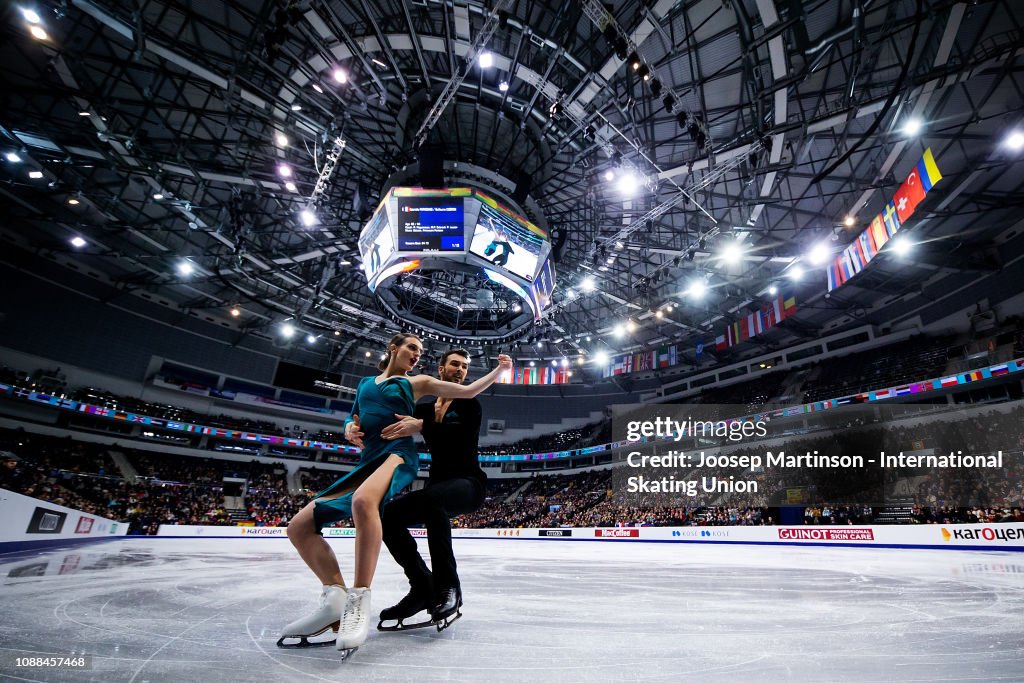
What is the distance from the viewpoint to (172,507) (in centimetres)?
2464

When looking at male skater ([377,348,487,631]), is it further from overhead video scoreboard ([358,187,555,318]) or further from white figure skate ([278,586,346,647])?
overhead video scoreboard ([358,187,555,318])

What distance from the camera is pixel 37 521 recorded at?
9.06 meters

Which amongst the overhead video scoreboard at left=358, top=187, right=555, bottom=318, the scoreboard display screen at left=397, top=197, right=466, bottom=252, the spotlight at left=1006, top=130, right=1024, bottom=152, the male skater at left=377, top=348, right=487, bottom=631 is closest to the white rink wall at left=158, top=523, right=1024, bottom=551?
the spotlight at left=1006, top=130, right=1024, bottom=152

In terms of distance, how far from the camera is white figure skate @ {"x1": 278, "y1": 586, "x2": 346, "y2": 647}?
2012 millimetres

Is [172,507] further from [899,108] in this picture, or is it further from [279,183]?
[899,108]

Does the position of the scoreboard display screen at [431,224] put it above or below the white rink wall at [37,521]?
above

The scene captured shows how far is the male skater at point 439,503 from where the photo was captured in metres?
2.50

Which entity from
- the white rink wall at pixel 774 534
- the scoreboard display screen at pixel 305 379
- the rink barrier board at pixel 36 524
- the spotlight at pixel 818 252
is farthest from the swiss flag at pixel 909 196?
the scoreboard display screen at pixel 305 379

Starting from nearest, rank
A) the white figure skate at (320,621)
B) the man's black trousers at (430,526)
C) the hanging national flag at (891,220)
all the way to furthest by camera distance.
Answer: the white figure skate at (320,621), the man's black trousers at (430,526), the hanging national flag at (891,220)

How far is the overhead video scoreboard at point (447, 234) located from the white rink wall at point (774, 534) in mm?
13529

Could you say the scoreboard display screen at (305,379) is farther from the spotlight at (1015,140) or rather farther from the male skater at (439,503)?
the spotlight at (1015,140)

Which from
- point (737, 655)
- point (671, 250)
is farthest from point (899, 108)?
point (737, 655)

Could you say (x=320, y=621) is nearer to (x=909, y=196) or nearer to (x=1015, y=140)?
(x=909, y=196)

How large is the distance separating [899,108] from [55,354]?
41309mm
